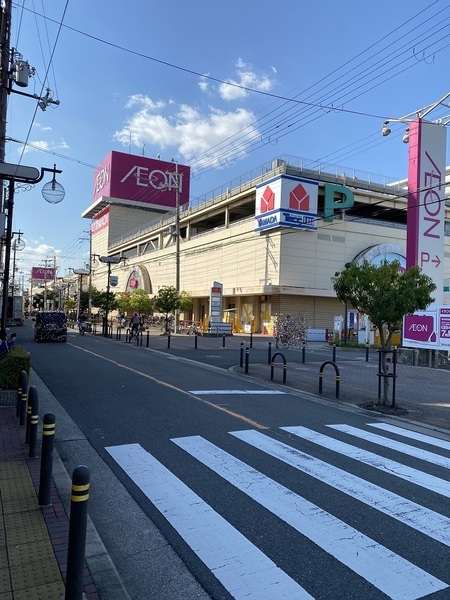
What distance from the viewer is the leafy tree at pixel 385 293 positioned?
10211 millimetres

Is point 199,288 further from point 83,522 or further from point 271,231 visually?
point 83,522

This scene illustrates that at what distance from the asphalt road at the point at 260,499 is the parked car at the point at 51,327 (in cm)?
1908

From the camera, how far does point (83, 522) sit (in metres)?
2.97

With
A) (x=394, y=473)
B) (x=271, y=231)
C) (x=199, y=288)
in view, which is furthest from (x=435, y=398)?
(x=199, y=288)

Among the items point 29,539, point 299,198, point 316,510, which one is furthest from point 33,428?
point 299,198

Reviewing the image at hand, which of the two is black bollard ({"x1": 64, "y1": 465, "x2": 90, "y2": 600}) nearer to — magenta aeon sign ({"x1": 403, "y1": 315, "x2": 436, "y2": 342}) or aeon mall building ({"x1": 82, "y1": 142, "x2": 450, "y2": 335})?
magenta aeon sign ({"x1": 403, "y1": 315, "x2": 436, "y2": 342})

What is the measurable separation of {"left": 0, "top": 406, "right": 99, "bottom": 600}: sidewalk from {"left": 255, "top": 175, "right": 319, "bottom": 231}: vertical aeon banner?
34876 mm

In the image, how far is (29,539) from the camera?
3.76 meters

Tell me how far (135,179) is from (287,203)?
63046 mm

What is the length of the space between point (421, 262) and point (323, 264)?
1891 centimetres

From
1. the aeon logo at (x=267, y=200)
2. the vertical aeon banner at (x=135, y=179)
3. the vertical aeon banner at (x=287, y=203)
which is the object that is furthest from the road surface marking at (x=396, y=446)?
the vertical aeon banner at (x=135, y=179)

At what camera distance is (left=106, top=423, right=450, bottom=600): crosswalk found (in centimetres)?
348

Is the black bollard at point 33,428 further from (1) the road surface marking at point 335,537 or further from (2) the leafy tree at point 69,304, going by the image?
(2) the leafy tree at point 69,304

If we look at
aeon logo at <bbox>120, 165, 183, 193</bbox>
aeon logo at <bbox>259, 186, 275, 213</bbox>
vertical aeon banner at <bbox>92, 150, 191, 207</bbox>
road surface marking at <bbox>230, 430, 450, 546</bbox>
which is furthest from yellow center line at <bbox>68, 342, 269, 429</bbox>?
aeon logo at <bbox>120, 165, 183, 193</bbox>
